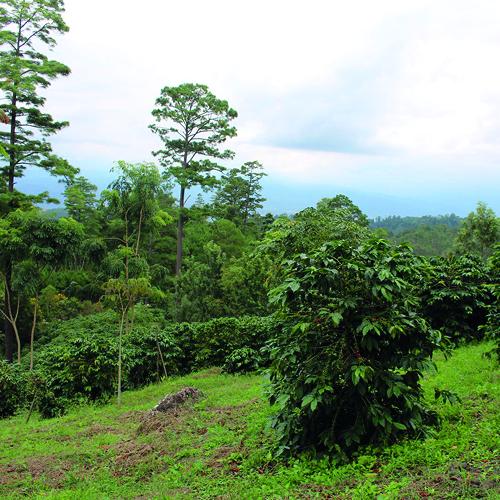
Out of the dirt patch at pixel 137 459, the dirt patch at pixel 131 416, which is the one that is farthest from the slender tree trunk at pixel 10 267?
the dirt patch at pixel 137 459

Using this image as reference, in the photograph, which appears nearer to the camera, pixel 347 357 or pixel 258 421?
pixel 347 357

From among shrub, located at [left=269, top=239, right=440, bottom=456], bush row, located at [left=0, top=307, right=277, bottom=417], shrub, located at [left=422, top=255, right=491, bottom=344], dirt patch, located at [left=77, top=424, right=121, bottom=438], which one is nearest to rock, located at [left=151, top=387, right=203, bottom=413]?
dirt patch, located at [left=77, top=424, right=121, bottom=438]

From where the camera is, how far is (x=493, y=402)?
497 centimetres

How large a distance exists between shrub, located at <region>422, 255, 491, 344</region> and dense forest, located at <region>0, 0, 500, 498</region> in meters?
0.03

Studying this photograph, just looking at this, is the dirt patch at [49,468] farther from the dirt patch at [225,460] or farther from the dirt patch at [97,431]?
the dirt patch at [225,460]

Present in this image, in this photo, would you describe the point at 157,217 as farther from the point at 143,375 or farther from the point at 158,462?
the point at 158,462

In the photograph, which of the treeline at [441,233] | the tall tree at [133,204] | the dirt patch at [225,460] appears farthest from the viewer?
the treeline at [441,233]

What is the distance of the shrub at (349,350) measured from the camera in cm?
403

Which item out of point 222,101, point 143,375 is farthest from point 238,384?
point 222,101

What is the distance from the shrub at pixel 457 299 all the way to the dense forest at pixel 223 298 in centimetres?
3

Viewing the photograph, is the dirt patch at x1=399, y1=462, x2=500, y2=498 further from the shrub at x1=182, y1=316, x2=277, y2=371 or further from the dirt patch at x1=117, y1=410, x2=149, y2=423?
the shrub at x1=182, y1=316, x2=277, y2=371

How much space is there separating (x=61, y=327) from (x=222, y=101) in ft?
43.7

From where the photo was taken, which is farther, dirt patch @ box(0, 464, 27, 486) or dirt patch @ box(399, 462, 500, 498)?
dirt patch @ box(0, 464, 27, 486)

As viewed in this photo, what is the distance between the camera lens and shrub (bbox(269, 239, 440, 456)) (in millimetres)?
4027
